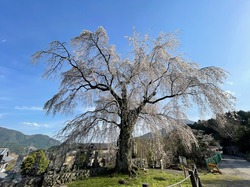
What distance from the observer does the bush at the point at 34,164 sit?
34.3ft

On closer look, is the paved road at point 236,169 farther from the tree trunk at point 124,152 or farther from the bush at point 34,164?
the bush at point 34,164

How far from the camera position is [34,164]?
436 inches

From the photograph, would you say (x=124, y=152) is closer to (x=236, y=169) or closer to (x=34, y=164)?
(x=34, y=164)

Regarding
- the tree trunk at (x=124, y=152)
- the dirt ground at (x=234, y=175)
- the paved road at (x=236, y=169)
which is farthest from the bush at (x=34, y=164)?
the paved road at (x=236, y=169)

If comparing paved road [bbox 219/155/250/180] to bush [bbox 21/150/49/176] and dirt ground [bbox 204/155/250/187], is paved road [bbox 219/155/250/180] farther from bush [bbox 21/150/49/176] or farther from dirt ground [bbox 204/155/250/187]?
bush [bbox 21/150/49/176]

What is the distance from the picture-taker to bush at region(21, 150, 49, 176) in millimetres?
10453

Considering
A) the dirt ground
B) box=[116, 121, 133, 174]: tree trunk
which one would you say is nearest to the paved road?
the dirt ground

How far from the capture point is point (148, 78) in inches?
356

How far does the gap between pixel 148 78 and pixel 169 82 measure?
1306mm

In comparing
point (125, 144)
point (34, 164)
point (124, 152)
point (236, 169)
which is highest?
point (125, 144)

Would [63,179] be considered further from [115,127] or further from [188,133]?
[188,133]

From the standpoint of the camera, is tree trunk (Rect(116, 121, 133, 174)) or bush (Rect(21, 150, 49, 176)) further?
bush (Rect(21, 150, 49, 176))

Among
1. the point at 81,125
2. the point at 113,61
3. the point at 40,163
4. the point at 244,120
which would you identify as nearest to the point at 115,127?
the point at 81,125

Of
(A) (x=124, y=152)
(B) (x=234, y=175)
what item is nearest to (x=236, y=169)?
(B) (x=234, y=175)
